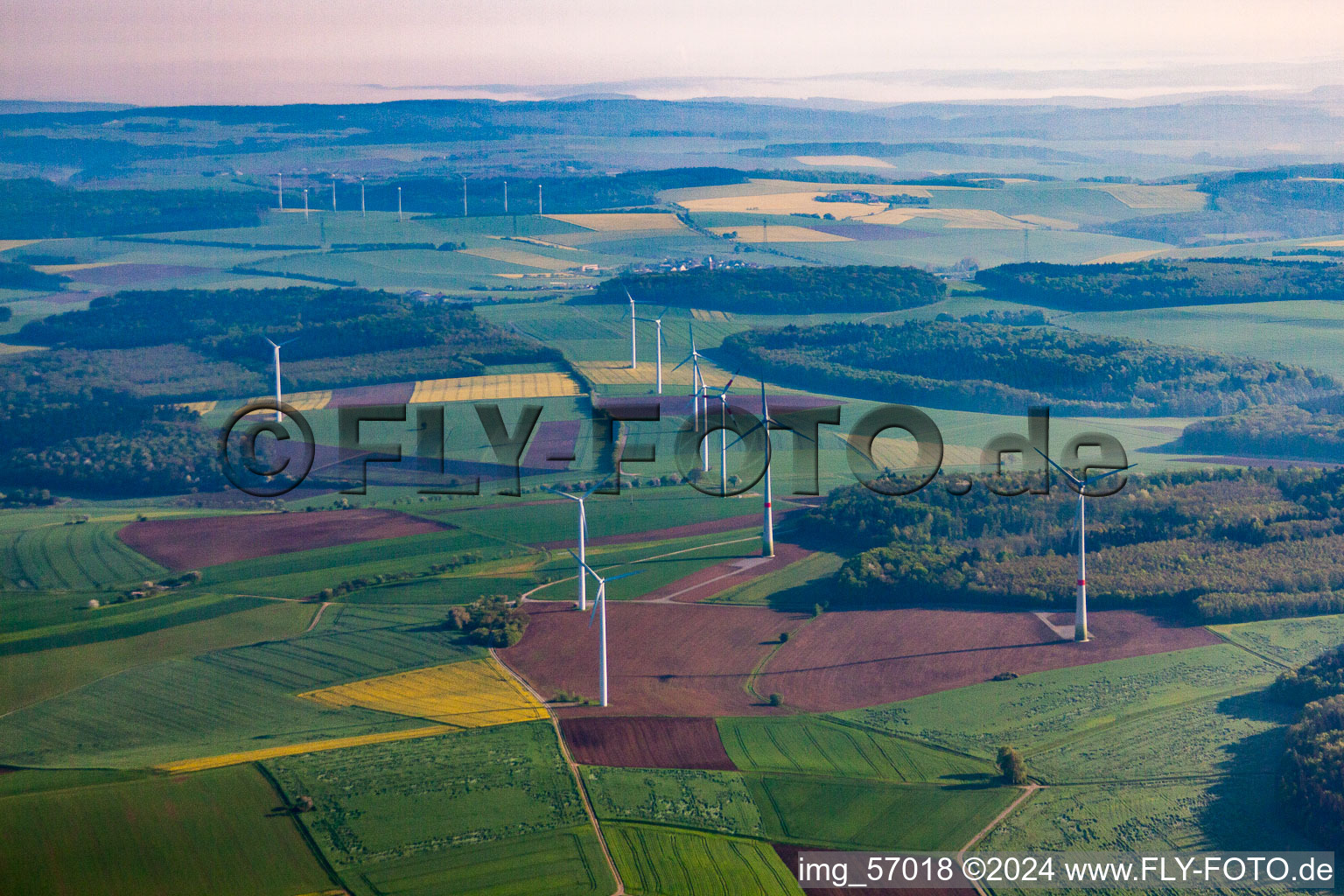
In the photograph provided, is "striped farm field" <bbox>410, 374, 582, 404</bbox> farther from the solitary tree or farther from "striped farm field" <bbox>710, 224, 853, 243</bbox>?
"striped farm field" <bbox>710, 224, 853, 243</bbox>

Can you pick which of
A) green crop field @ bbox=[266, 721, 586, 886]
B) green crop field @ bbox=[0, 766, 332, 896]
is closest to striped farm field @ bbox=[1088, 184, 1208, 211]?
green crop field @ bbox=[266, 721, 586, 886]

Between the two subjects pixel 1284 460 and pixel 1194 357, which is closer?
pixel 1284 460

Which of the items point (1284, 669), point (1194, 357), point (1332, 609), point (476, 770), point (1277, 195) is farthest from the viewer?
point (1277, 195)

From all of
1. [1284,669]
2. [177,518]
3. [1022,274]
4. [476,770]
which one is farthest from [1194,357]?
[476,770]

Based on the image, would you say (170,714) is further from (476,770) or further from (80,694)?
(476,770)

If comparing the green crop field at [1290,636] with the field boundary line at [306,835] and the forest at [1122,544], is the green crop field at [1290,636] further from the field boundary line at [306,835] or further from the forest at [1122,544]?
the field boundary line at [306,835]

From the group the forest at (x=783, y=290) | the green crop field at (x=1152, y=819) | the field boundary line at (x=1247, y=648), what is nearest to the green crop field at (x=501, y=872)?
the green crop field at (x=1152, y=819)

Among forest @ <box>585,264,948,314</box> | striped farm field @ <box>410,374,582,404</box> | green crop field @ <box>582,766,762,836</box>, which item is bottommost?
green crop field @ <box>582,766,762,836</box>
